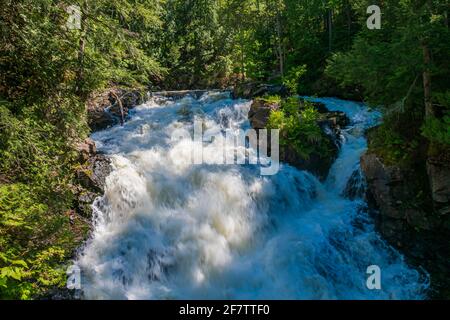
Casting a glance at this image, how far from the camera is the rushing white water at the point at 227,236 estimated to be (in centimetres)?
857

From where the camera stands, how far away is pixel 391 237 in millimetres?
10031

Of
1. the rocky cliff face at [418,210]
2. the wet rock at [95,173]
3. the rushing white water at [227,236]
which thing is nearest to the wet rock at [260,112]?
the rushing white water at [227,236]

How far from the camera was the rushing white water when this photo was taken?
8.57 metres

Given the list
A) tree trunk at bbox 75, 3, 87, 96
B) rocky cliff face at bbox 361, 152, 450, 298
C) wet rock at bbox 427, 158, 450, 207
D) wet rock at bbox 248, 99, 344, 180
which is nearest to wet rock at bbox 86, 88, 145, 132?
wet rock at bbox 248, 99, 344, 180

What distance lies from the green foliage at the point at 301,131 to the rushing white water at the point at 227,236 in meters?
0.84

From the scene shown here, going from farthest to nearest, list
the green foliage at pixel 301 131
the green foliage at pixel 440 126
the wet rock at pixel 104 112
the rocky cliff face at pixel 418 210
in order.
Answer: the wet rock at pixel 104 112 → the green foliage at pixel 301 131 → the rocky cliff face at pixel 418 210 → the green foliage at pixel 440 126

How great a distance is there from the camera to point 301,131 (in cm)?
1398

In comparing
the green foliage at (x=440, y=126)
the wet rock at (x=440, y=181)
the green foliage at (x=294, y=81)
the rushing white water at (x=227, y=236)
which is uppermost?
the green foliage at (x=294, y=81)

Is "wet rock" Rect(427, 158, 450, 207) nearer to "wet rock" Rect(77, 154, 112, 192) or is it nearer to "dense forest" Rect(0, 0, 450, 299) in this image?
"dense forest" Rect(0, 0, 450, 299)

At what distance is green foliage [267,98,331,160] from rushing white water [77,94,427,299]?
84 centimetres

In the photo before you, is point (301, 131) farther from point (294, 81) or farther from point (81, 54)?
point (81, 54)

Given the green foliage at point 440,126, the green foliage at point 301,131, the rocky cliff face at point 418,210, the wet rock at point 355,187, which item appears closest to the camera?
the green foliage at point 440,126

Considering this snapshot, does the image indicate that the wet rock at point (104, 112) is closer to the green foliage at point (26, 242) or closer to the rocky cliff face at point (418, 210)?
the green foliage at point (26, 242)

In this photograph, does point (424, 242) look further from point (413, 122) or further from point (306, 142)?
point (306, 142)
